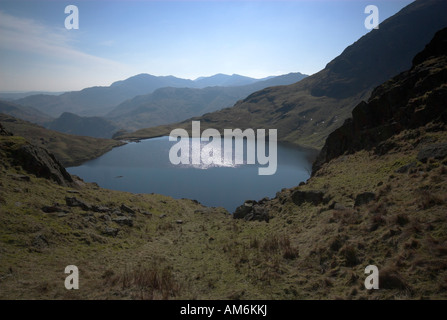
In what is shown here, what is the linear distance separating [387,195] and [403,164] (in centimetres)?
660

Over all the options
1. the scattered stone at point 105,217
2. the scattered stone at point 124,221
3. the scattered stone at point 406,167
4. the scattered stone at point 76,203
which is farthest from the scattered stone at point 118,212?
the scattered stone at point 406,167

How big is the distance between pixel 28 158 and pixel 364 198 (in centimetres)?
3855

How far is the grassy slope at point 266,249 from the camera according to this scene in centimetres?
1281

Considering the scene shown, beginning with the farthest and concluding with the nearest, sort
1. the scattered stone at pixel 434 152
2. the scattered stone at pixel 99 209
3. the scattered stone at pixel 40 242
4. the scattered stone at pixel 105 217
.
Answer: the scattered stone at pixel 99 209 < the scattered stone at pixel 105 217 < the scattered stone at pixel 434 152 < the scattered stone at pixel 40 242

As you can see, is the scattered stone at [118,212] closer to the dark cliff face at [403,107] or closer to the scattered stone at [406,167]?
the scattered stone at [406,167]

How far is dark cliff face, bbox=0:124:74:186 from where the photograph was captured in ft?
102

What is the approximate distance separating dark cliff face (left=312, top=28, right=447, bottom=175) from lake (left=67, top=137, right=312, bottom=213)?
40706 mm

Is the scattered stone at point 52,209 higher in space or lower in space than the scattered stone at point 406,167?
lower

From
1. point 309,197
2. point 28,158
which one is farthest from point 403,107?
point 28,158

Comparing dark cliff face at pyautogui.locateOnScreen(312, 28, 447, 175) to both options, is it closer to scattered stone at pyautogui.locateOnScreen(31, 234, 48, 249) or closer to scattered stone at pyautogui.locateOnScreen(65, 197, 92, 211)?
scattered stone at pyautogui.locateOnScreen(65, 197, 92, 211)

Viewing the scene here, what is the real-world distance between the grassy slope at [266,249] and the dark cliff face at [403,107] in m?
3.05

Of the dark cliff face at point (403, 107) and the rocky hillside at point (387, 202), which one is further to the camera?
the dark cliff face at point (403, 107)
